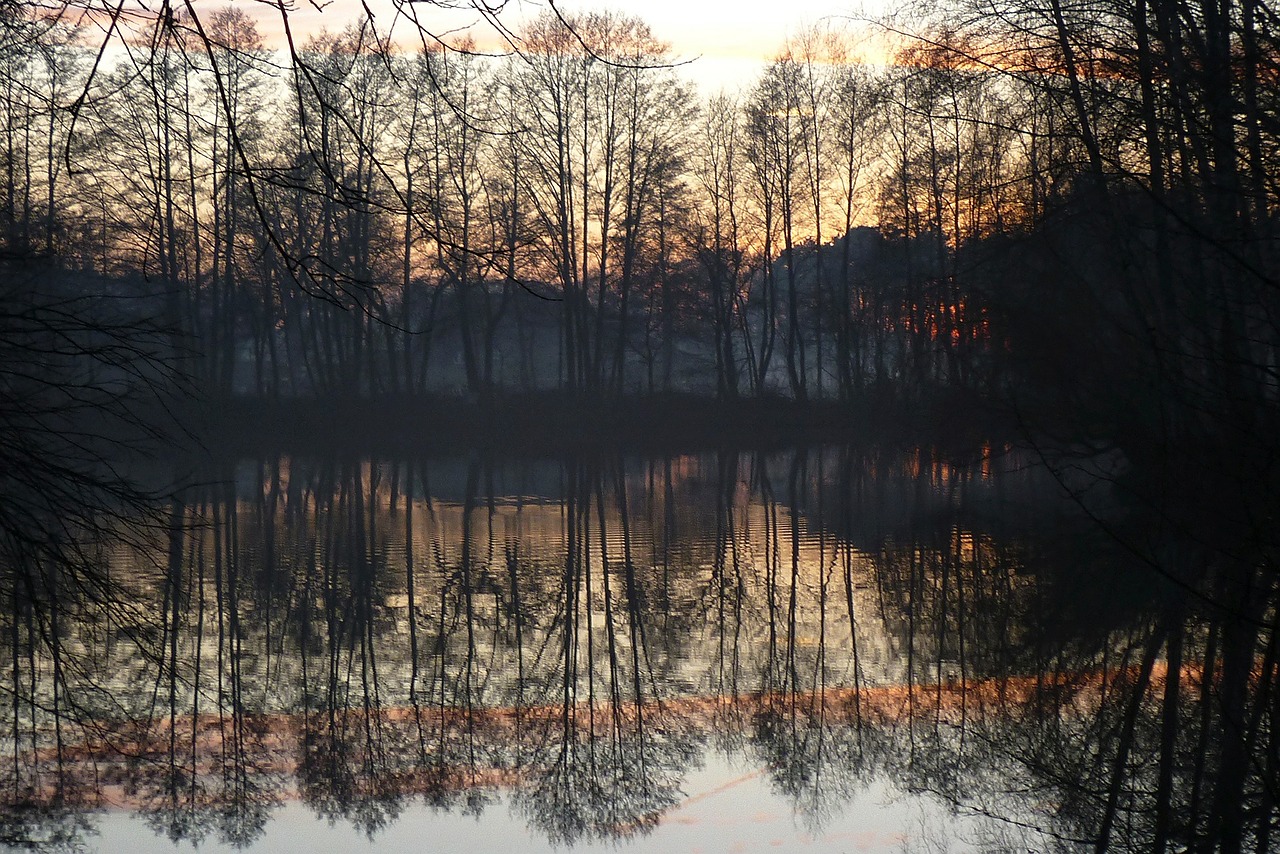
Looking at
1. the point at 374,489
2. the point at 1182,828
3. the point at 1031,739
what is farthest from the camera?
the point at 374,489

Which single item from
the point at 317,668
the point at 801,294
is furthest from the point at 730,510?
the point at 801,294

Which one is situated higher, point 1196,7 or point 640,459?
point 1196,7

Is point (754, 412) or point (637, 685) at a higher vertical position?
point (754, 412)

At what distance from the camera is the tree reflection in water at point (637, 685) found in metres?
5.04

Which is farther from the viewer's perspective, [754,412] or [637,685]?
[754,412]

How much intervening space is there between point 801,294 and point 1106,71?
34925mm

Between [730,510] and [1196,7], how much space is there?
8.04 metres

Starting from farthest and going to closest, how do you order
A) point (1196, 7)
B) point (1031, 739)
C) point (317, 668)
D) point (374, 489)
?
1. point (374, 489)
2. point (1196, 7)
3. point (317, 668)
4. point (1031, 739)

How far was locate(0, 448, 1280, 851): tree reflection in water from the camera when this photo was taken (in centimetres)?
504

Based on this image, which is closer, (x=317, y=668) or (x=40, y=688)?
(x=40, y=688)

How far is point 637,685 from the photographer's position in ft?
22.4

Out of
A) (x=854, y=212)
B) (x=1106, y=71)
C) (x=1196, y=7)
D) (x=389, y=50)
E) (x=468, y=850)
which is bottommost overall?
(x=468, y=850)

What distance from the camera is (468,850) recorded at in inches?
184

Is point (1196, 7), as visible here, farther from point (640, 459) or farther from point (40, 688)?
point (640, 459)
